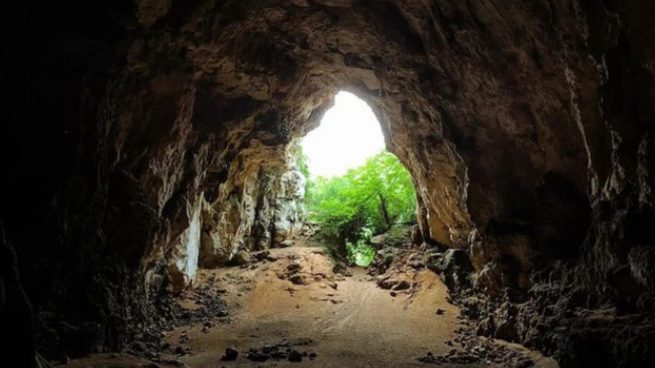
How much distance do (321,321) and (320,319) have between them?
0.24m

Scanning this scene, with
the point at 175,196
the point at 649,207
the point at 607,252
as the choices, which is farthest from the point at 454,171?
the point at 175,196

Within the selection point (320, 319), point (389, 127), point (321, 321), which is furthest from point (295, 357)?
point (389, 127)

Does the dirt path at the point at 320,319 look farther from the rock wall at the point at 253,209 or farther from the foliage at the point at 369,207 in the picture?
the foliage at the point at 369,207

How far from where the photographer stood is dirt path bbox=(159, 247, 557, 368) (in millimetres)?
9227

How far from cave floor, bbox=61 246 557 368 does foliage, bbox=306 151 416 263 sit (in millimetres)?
2507

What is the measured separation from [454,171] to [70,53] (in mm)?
10011

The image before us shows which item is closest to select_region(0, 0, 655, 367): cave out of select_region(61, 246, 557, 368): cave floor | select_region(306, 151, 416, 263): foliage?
select_region(61, 246, 557, 368): cave floor

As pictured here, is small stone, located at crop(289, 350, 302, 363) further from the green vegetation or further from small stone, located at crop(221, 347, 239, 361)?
the green vegetation

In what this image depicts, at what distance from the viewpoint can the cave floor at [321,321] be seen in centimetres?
890

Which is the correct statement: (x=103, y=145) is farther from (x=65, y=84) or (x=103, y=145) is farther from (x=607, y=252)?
(x=607, y=252)

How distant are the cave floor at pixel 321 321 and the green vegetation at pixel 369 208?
2.40 meters

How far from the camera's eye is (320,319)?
13.2m

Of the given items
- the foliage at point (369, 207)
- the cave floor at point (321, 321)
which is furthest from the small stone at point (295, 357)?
the foliage at point (369, 207)

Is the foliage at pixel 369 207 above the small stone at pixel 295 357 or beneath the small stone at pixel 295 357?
above
